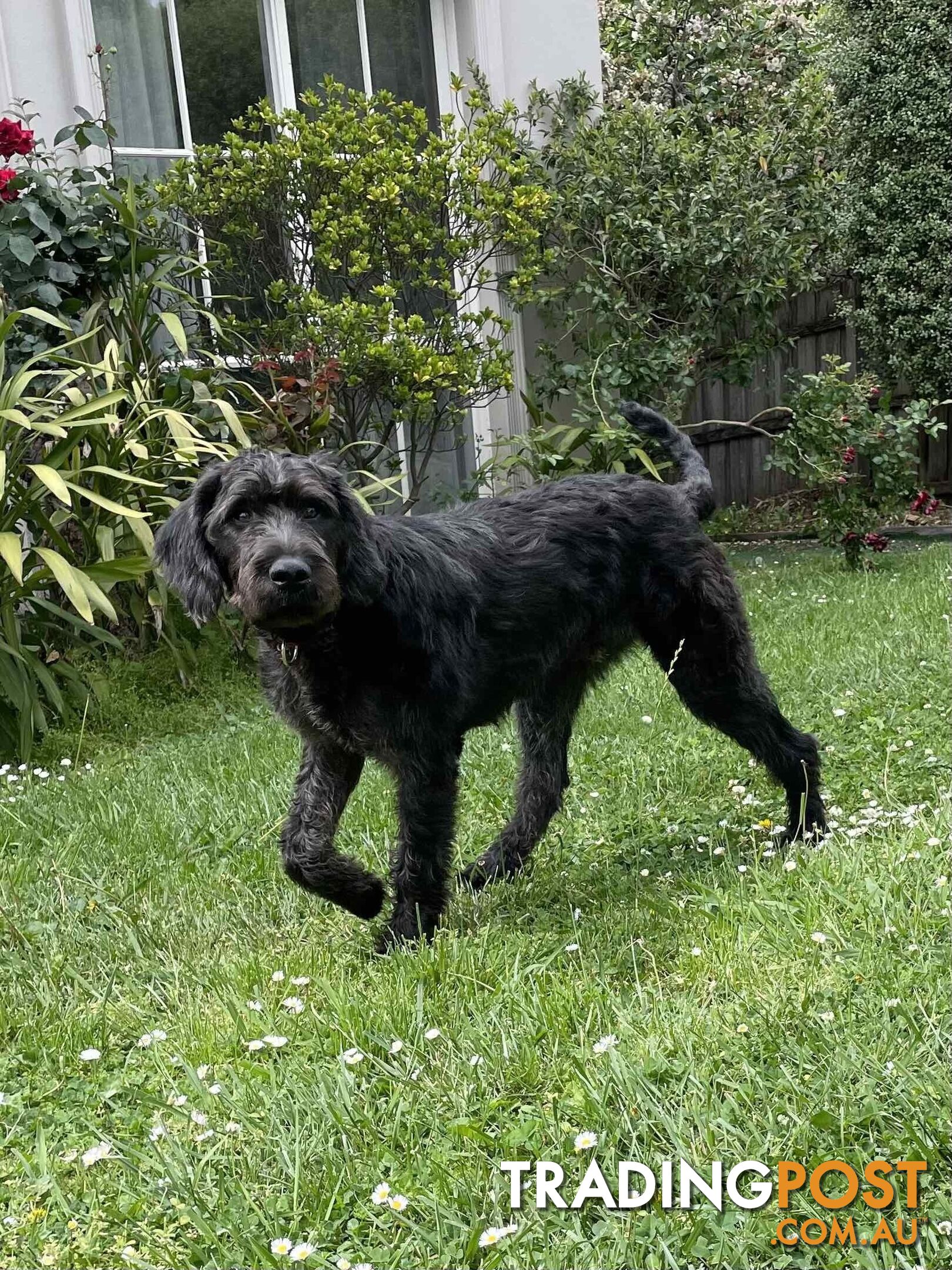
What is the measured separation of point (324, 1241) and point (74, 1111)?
30.1 inches

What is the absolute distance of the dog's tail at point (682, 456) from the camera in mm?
4180

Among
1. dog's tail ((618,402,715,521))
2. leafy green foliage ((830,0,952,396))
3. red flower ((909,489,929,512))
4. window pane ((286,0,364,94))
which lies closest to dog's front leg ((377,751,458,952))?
dog's tail ((618,402,715,521))

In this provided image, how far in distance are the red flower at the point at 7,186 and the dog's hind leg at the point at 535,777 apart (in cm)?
414

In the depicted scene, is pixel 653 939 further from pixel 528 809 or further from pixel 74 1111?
pixel 74 1111

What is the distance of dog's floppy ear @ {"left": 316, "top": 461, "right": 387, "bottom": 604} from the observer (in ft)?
10.2

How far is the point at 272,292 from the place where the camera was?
727 cm

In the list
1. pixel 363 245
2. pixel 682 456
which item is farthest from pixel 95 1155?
pixel 363 245

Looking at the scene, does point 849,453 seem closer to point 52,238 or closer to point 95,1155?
point 52,238

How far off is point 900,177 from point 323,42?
646cm

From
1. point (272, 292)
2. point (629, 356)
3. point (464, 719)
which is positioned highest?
point (272, 292)

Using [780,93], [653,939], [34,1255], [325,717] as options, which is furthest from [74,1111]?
[780,93]

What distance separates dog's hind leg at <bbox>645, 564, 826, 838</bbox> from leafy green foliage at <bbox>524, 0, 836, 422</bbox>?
4.61m

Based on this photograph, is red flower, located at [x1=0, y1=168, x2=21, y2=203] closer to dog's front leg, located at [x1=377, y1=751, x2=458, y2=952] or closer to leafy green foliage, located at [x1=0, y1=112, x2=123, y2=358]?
leafy green foliage, located at [x1=0, y1=112, x2=123, y2=358]

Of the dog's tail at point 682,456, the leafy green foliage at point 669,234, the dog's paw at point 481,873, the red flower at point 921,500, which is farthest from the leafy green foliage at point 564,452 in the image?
the dog's paw at point 481,873
